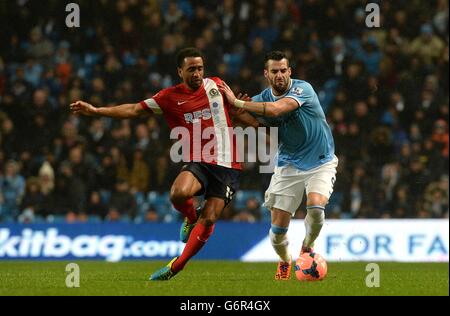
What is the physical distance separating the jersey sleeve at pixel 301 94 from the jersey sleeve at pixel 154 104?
4.44ft

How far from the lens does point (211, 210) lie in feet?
35.1

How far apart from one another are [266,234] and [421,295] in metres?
8.48

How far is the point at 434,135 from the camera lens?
738 inches

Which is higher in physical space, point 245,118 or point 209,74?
point 209,74

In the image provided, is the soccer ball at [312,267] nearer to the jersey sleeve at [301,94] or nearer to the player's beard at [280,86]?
the jersey sleeve at [301,94]

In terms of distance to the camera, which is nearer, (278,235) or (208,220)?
(208,220)

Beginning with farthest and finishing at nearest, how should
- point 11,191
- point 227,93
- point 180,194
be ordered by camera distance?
point 11,191
point 227,93
point 180,194

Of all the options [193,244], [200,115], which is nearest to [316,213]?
[193,244]

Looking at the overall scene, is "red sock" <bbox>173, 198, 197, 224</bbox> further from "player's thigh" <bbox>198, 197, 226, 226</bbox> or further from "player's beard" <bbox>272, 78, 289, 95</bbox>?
"player's beard" <bbox>272, 78, 289, 95</bbox>

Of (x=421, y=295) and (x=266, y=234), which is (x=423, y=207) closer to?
(x=266, y=234)

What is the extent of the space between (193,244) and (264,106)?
1.62m
